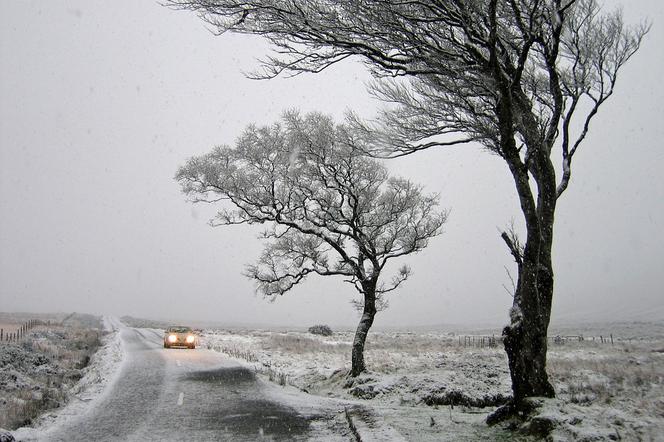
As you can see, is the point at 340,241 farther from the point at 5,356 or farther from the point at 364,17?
the point at 5,356

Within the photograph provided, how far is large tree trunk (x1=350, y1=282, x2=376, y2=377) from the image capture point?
1570cm

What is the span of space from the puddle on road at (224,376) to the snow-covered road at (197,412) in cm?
3

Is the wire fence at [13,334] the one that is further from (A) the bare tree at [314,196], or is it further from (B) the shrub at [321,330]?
(B) the shrub at [321,330]

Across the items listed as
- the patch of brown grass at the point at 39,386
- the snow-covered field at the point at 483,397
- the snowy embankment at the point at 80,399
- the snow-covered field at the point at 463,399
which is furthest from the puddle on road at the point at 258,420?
the patch of brown grass at the point at 39,386

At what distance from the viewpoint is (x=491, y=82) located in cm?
790

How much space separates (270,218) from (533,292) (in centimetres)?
1038

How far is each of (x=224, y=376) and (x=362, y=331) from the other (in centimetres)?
495

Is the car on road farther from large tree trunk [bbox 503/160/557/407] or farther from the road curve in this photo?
large tree trunk [bbox 503/160/557/407]

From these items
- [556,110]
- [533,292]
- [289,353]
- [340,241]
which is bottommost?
[289,353]

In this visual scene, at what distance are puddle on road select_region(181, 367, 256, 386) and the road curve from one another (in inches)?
1.2

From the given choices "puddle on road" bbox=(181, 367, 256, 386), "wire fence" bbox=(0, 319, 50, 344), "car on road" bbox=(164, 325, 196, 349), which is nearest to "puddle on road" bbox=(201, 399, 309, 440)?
"puddle on road" bbox=(181, 367, 256, 386)

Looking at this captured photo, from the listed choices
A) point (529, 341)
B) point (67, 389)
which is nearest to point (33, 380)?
point (67, 389)

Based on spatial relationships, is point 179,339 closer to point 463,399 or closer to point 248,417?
point 248,417

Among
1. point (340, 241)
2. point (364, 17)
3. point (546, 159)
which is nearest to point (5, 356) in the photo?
point (340, 241)
